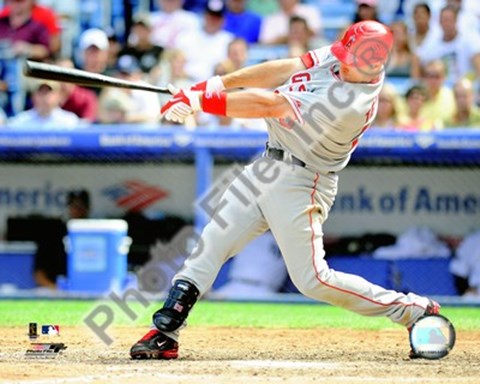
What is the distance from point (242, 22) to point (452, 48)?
233cm

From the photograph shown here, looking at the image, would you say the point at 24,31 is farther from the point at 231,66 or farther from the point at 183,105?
the point at 183,105

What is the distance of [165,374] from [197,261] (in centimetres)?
75

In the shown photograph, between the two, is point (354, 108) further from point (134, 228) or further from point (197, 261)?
point (134, 228)

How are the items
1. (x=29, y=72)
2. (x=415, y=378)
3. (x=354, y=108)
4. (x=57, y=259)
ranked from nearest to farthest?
(x=415, y=378) → (x=354, y=108) → (x=29, y=72) → (x=57, y=259)

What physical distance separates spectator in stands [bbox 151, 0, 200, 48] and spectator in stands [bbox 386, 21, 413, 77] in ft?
7.12

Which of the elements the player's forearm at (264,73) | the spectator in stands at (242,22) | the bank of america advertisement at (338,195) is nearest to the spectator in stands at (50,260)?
Result: the bank of america advertisement at (338,195)

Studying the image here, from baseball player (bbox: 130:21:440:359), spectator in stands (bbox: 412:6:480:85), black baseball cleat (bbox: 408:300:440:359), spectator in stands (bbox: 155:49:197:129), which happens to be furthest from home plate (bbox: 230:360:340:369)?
spectator in stands (bbox: 412:6:480:85)

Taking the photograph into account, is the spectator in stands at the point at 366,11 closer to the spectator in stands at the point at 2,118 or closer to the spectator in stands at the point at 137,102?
the spectator in stands at the point at 137,102

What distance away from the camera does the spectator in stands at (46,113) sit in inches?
422

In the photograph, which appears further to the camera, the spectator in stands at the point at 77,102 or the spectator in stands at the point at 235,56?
the spectator in stands at the point at 77,102

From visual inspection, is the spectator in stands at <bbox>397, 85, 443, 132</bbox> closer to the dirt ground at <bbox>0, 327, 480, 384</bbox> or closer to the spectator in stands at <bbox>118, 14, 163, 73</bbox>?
the spectator in stands at <bbox>118, 14, 163, 73</bbox>

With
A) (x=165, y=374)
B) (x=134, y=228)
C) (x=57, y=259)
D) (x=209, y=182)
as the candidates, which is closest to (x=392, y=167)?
(x=209, y=182)

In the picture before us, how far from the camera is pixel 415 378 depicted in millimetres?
4844

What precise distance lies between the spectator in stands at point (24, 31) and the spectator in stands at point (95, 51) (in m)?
0.62
